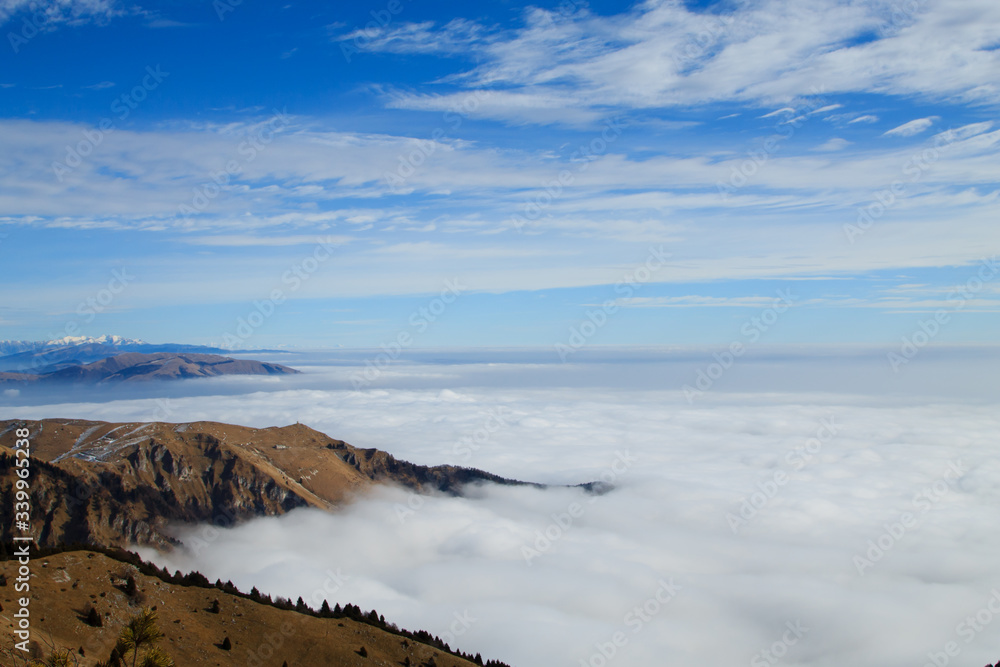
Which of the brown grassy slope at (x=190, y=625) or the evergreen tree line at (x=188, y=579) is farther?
the evergreen tree line at (x=188, y=579)

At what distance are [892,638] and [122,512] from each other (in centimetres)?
25203

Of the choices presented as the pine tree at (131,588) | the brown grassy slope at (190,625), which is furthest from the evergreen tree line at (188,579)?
the pine tree at (131,588)

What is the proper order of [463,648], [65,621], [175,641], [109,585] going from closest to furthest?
[65,621] → [175,641] → [109,585] → [463,648]

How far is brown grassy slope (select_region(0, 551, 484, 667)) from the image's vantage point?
43.7 m

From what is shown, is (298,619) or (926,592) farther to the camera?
(926,592)

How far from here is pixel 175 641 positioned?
48031 millimetres

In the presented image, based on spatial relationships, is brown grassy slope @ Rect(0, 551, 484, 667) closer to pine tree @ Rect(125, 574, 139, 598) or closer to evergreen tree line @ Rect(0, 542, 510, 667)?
pine tree @ Rect(125, 574, 139, 598)

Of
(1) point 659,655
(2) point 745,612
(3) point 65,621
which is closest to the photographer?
(3) point 65,621

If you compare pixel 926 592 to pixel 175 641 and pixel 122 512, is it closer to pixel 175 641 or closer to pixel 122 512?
pixel 175 641

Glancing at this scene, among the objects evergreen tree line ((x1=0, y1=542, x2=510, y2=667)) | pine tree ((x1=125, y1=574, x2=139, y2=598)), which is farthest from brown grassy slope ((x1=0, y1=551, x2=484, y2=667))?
evergreen tree line ((x1=0, y1=542, x2=510, y2=667))

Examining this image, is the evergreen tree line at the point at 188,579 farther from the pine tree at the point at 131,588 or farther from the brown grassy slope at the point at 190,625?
the pine tree at the point at 131,588

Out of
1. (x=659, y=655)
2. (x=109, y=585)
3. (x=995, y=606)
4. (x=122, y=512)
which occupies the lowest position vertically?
(x=995, y=606)

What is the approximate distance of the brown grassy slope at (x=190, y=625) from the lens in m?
43.7

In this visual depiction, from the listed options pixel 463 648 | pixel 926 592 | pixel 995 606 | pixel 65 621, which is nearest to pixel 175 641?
pixel 65 621
